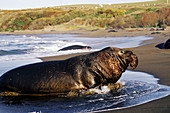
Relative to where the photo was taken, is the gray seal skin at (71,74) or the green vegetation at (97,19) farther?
the green vegetation at (97,19)

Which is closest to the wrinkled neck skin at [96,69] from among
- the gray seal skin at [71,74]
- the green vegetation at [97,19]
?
the gray seal skin at [71,74]

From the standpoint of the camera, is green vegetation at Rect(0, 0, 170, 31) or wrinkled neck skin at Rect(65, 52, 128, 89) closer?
wrinkled neck skin at Rect(65, 52, 128, 89)

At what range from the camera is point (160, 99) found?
4.24 m

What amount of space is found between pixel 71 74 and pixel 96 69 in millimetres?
519

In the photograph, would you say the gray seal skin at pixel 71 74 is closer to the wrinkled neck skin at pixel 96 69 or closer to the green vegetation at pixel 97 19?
the wrinkled neck skin at pixel 96 69

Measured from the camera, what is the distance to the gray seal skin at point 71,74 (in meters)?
5.18

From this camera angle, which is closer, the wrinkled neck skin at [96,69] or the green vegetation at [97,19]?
the wrinkled neck skin at [96,69]

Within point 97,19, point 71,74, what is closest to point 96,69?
point 71,74

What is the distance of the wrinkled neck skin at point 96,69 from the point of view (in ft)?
16.9

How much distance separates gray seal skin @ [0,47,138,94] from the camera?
5.18 meters

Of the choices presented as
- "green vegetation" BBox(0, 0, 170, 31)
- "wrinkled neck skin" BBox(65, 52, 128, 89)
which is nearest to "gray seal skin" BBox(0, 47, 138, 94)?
"wrinkled neck skin" BBox(65, 52, 128, 89)

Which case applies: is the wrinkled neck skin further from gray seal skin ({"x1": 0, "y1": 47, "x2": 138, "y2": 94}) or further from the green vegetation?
the green vegetation

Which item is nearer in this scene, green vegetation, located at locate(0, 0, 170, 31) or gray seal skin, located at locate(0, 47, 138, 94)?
gray seal skin, located at locate(0, 47, 138, 94)

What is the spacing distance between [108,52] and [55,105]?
5.63 ft
